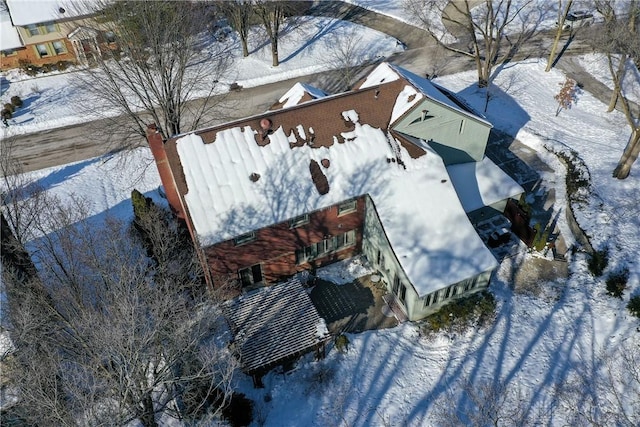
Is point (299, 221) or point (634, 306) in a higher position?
point (299, 221)

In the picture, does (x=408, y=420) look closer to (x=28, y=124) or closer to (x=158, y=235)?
(x=158, y=235)

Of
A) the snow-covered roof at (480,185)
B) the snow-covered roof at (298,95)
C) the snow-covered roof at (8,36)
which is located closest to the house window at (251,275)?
the snow-covered roof at (298,95)

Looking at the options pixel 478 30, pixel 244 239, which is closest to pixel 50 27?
pixel 244 239

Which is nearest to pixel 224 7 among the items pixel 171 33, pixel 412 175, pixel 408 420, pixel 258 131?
pixel 171 33

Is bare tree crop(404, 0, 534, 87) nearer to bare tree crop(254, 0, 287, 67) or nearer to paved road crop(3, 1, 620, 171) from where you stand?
paved road crop(3, 1, 620, 171)

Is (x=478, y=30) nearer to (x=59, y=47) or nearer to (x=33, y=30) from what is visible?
(x=59, y=47)

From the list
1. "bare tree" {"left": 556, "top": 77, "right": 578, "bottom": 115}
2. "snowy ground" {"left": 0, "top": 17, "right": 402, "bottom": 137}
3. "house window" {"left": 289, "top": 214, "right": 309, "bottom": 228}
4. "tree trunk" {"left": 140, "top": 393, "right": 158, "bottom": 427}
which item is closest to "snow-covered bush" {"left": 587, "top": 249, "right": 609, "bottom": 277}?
"bare tree" {"left": 556, "top": 77, "right": 578, "bottom": 115}
